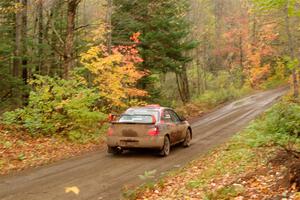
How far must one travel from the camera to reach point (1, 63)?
2156cm

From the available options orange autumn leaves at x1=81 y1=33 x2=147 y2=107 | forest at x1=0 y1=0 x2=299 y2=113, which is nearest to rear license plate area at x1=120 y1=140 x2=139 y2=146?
forest at x1=0 y1=0 x2=299 y2=113

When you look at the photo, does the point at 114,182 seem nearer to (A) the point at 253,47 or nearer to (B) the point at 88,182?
(B) the point at 88,182

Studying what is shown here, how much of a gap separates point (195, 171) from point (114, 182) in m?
2.38

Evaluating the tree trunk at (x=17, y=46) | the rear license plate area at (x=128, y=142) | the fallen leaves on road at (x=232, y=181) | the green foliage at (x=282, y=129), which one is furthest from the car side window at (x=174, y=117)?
the tree trunk at (x=17, y=46)

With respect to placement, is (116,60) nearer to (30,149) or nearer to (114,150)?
(114,150)

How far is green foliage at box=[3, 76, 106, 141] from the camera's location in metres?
16.0

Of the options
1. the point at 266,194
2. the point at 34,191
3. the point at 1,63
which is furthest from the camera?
the point at 1,63

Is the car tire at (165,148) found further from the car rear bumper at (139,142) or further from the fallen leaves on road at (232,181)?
the fallen leaves on road at (232,181)

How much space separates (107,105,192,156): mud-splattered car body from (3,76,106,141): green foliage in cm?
302

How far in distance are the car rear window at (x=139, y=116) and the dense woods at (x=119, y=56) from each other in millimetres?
2837

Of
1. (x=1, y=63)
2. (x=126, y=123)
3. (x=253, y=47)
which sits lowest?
(x=126, y=123)

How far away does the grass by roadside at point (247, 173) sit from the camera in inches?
285

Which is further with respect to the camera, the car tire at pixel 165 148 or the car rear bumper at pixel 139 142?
the car tire at pixel 165 148

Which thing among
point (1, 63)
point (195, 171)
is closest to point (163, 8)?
point (1, 63)
